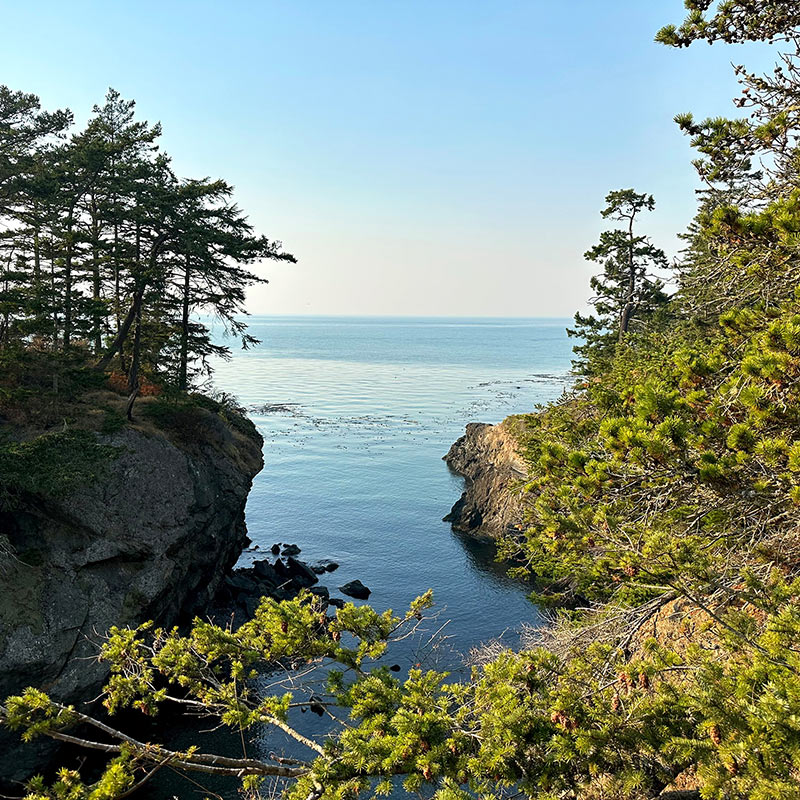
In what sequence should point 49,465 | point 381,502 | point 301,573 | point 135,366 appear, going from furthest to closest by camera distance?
point 381,502, point 301,573, point 135,366, point 49,465

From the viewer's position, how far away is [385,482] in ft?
170

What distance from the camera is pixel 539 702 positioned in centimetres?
637

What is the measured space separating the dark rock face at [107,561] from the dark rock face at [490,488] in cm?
1949

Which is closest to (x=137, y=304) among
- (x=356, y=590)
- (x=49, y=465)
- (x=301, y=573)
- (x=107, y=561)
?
(x=49, y=465)

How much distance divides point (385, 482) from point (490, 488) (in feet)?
38.3

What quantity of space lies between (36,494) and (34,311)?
669 cm

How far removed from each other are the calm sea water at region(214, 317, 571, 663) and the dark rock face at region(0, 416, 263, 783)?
983 cm

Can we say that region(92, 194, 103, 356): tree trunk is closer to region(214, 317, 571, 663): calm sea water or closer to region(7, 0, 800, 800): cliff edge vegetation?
region(214, 317, 571, 663): calm sea water

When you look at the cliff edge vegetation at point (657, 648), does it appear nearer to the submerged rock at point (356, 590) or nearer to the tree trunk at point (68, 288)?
the tree trunk at point (68, 288)

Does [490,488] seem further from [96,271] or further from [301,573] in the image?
[96,271]

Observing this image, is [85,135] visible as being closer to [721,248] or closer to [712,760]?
[721,248]

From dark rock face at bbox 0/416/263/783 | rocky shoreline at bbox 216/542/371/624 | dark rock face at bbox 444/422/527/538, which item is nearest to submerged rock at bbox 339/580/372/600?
rocky shoreline at bbox 216/542/371/624

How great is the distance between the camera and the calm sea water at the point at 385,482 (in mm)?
32250

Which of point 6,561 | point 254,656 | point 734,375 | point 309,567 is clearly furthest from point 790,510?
point 309,567
